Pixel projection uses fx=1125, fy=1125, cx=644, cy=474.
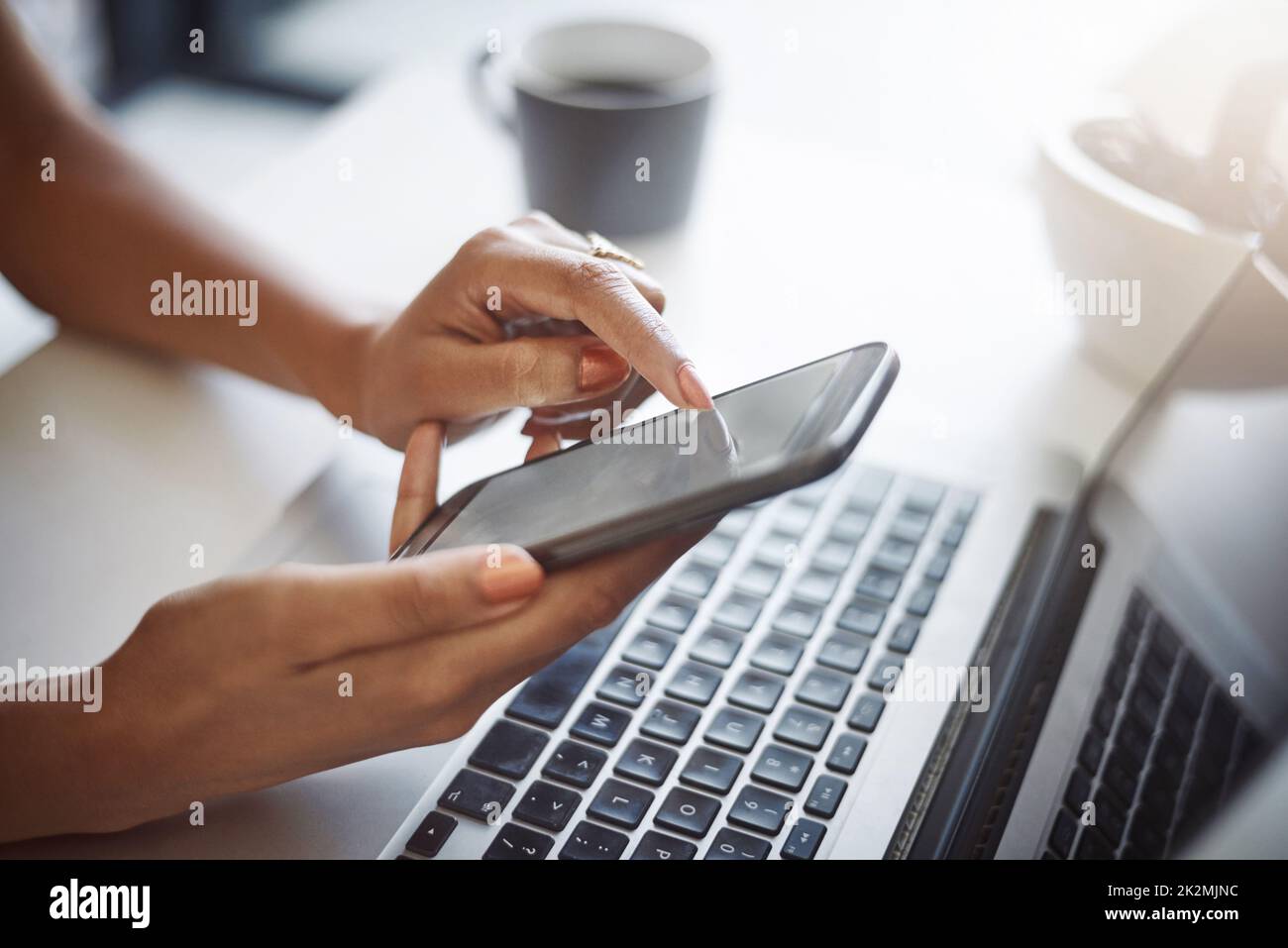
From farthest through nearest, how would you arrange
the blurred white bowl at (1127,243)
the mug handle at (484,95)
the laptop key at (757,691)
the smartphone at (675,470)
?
the mug handle at (484,95)
the blurred white bowl at (1127,243)
the laptop key at (757,691)
the smartphone at (675,470)

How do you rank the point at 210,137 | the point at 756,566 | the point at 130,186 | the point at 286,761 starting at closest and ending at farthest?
the point at 286,761 → the point at 756,566 → the point at 130,186 → the point at 210,137

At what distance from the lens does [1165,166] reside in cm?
61

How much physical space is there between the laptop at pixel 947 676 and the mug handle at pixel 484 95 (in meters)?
0.35

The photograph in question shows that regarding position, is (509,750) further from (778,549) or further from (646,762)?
(778,549)

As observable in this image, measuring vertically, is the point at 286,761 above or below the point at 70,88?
below

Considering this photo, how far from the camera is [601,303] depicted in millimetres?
474

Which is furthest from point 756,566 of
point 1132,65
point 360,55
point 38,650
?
point 360,55

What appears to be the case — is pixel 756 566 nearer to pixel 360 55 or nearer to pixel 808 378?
pixel 808 378

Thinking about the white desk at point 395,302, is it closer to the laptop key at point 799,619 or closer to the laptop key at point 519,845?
the laptop key at point 519,845

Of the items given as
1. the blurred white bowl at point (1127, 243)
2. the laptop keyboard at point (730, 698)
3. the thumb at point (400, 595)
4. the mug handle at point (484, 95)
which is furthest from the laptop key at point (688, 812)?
the mug handle at point (484, 95)

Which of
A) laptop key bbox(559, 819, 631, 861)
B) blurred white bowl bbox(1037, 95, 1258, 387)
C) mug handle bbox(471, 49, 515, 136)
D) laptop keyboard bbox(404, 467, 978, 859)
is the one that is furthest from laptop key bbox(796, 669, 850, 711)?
mug handle bbox(471, 49, 515, 136)

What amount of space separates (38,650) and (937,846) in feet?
1.26

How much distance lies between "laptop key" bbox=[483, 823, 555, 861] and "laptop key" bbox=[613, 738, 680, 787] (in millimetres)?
42

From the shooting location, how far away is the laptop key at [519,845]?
40 cm
